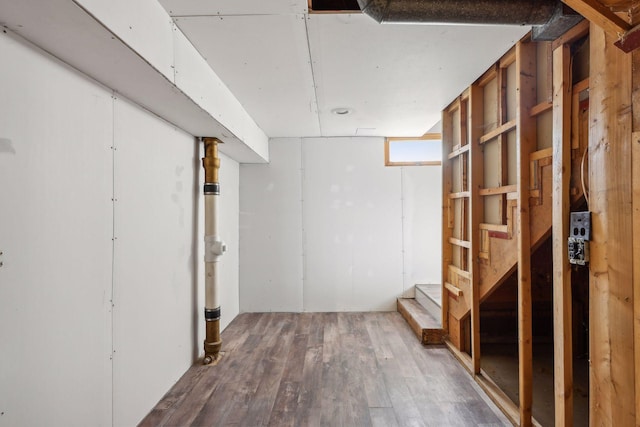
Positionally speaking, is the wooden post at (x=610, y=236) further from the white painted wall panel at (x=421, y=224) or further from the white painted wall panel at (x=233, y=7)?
the white painted wall panel at (x=421, y=224)

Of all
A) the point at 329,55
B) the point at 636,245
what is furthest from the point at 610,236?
the point at 329,55

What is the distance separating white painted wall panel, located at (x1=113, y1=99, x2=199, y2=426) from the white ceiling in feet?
2.07

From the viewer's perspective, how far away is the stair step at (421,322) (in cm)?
307

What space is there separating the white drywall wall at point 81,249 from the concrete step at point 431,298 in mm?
2503

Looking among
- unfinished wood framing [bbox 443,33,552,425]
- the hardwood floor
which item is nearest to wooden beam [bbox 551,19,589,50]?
unfinished wood framing [bbox 443,33,552,425]

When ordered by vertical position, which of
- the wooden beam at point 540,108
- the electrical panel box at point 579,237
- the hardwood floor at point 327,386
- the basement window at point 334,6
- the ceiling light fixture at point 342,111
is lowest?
the hardwood floor at point 327,386

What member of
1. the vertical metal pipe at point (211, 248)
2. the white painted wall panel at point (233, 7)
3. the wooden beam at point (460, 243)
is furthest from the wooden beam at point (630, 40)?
the vertical metal pipe at point (211, 248)

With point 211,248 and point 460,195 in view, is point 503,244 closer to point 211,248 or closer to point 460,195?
point 460,195

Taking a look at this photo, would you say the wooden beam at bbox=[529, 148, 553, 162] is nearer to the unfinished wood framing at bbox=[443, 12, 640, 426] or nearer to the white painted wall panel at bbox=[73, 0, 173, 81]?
the unfinished wood framing at bbox=[443, 12, 640, 426]

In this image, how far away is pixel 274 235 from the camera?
416 centimetres

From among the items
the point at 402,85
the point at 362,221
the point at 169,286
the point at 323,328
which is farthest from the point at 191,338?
the point at 402,85

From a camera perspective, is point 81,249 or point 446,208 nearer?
point 81,249

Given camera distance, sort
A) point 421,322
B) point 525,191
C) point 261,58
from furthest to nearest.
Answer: point 421,322, point 261,58, point 525,191

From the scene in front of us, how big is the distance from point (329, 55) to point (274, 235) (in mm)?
2592
